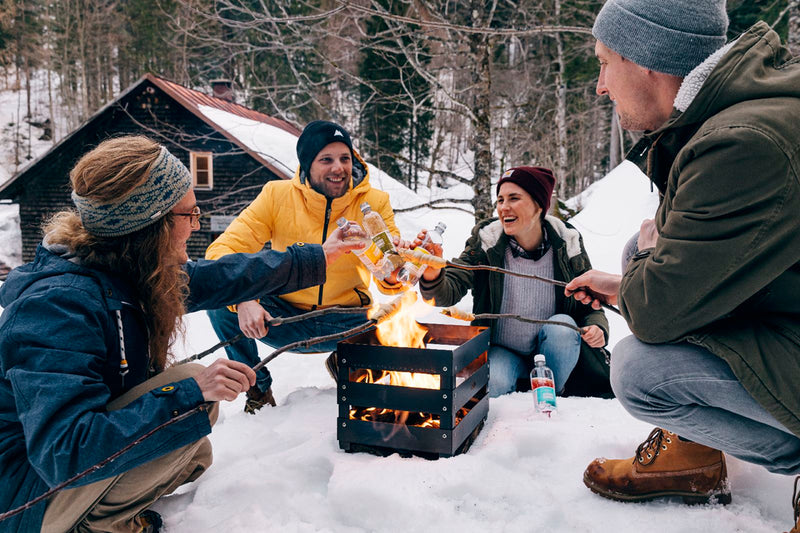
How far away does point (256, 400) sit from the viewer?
3.39 m

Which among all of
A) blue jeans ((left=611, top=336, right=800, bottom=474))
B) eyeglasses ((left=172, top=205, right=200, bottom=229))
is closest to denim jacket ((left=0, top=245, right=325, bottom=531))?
eyeglasses ((left=172, top=205, right=200, bottom=229))

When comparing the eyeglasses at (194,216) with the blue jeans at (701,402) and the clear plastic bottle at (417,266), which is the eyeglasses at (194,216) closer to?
the clear plastic bottle at (417,266)

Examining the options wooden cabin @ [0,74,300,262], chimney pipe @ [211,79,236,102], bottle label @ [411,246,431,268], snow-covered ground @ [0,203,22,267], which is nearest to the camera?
bottle label @ [411,246,431,268]

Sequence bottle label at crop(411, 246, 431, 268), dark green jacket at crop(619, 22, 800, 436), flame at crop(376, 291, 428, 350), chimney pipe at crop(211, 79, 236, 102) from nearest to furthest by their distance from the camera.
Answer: dark green jacket at crop(619, 22, 800, 436) < flame at crop(376, 291, 428, 350) < bottle label at crop(411, 246, 431, 268) < chimney pipe at crop(211, 79, 236, 102)

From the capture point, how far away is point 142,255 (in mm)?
1844

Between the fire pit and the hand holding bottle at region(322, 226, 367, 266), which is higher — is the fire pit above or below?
below

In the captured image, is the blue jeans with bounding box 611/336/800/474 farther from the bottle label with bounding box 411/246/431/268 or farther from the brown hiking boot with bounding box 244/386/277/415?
the brown hiking boot with bounding box 244/386/277/415

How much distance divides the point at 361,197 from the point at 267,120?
48.4 feet

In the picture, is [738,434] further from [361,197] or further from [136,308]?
[361,197]

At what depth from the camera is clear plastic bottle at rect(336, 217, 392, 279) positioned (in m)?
2.84

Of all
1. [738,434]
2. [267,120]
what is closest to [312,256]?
[738,434]

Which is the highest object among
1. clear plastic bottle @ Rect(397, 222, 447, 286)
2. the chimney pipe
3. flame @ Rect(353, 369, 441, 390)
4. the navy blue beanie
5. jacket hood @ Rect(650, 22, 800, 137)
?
the chimney pipe

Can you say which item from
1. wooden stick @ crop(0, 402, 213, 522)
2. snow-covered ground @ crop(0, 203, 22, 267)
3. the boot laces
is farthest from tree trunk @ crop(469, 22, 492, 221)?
→ snow-covered ground @ crop(0, 203, 22, 267)

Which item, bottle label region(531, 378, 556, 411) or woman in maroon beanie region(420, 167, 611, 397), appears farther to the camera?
woman in maroon beanie region(420, 167, 611, 397)
